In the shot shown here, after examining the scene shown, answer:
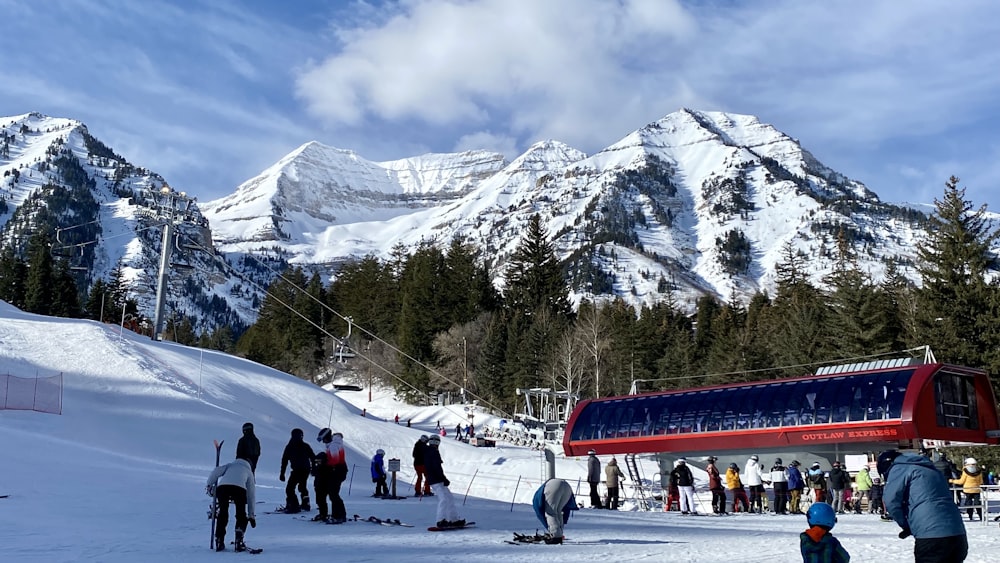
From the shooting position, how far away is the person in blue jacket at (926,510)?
22.9 feet

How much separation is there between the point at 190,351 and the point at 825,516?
38.4 meters

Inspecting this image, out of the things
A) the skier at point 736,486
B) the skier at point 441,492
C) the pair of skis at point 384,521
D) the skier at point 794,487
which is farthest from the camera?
the skier at point 736,486

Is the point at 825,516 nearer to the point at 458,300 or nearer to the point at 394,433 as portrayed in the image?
the point at 394,433

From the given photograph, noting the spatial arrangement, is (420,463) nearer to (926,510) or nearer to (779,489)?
(779,489)

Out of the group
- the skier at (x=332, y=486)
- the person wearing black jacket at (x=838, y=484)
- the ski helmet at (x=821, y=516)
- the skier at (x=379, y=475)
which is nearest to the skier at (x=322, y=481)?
the skier at (x=332, y=486)

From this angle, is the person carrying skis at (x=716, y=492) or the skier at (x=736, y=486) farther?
the skier at (x=736, y=486)

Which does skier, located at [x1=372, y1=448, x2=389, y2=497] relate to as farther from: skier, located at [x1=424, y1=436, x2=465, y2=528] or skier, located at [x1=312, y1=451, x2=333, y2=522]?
skier, located at [x1=424, y1=436, x2=465, y2=528]

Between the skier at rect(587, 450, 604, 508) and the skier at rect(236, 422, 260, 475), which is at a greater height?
the skier at rect(236, 422, 260, 475)

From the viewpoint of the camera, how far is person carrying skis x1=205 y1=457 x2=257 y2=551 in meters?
11.0

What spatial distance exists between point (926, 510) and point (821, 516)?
117cm

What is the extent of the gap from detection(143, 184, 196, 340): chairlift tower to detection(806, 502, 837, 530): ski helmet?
36025 mm

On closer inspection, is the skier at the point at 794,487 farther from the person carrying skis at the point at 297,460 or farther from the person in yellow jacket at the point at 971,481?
the person carrying skis at the point at 297,460

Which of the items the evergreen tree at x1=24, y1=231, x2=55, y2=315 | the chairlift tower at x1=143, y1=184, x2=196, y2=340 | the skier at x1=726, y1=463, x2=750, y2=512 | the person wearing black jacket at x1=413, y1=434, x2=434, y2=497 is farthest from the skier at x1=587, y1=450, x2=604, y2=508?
the evergreen tree at x1=24, y1=231, x2=55, y2=315

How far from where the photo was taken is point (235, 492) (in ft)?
36.1
